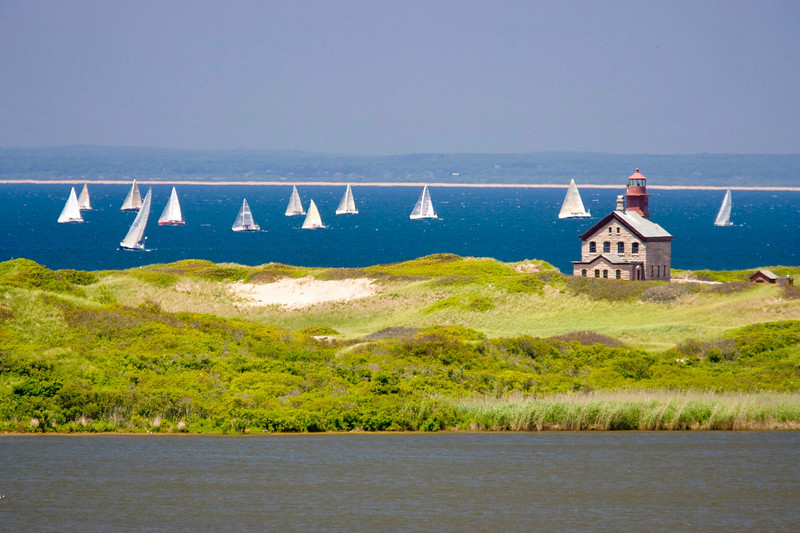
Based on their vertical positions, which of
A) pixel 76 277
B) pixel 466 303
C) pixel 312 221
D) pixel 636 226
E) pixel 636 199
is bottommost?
pixel 312 221

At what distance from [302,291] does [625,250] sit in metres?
21.3

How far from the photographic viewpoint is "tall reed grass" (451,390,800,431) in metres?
29.2

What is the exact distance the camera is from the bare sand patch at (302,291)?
64.5m

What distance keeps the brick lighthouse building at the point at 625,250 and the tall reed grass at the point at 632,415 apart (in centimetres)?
3406

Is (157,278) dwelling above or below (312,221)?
above

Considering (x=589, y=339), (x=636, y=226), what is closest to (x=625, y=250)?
(x=636, y=226)

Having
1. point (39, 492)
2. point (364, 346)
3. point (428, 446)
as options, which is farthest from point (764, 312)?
point (39, 492)

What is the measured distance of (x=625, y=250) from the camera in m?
64.6

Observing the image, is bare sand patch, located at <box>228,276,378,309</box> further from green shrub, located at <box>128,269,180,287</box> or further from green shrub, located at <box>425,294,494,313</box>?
green shrub, located at <box>425,294,494,313</box>

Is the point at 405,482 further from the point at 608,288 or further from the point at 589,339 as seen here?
the point at 608,288

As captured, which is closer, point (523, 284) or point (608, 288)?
point (608, 288)

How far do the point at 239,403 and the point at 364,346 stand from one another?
11859mm

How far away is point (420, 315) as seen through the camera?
57.3m

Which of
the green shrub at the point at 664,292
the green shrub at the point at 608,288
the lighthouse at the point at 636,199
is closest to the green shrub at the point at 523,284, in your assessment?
the green shrub at the point at 608,288
